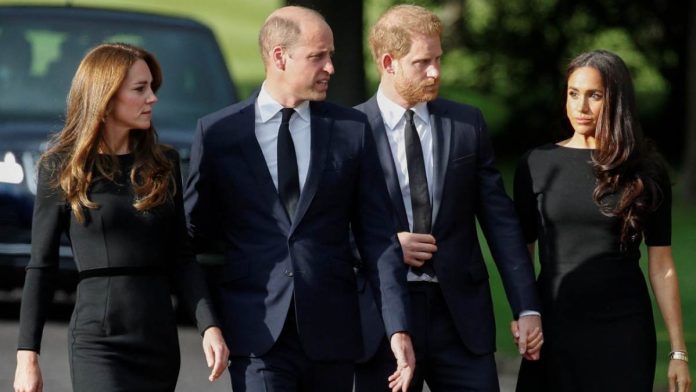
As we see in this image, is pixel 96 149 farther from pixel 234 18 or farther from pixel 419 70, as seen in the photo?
pixel 234 18

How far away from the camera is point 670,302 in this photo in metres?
6.54

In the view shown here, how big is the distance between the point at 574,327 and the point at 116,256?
1.77 m

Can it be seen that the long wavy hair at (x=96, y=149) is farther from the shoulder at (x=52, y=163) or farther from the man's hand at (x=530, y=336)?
the man's hand at (x=530, y=336)

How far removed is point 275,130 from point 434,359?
103cm

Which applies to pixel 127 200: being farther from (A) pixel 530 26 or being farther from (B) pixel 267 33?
(A) pixel 530 26

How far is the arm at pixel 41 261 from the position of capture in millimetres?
5695

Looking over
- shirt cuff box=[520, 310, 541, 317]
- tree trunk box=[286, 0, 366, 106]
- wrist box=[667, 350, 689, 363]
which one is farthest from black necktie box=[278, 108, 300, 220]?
tree trunk box=[286, 0, 366, 106]

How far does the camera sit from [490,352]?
650 cm

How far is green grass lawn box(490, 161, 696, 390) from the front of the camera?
10.6 meters

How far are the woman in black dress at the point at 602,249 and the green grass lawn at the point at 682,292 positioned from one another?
1.95m

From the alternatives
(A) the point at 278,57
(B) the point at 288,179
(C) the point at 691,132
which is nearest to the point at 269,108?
(A) the point at 278,57

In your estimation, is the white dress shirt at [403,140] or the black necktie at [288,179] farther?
the white dress shirt at [403,140]

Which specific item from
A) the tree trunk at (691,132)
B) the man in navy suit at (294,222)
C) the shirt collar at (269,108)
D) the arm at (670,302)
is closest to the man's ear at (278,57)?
the man in navy suit at (294,222)

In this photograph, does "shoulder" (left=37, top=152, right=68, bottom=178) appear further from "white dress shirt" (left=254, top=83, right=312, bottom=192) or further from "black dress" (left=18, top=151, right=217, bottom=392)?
"white dress shirt" (left=254, top=83, right=312, bottom=192)
